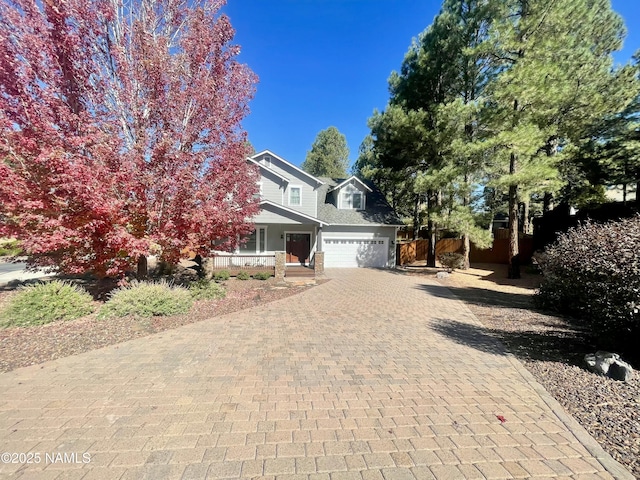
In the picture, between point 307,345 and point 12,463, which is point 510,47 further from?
point 12,463

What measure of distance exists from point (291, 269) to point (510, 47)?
14.1 m

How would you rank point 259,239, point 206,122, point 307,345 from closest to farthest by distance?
point 307,345 < point 206,122 < point 259,239

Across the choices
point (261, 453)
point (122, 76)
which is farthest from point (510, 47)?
point (261, 453)

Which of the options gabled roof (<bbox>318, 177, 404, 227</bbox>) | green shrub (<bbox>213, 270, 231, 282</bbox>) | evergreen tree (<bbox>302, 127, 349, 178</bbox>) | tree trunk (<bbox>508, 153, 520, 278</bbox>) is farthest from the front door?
evergreen tree (<bbox>302, 127, 349, 178</bbox>)

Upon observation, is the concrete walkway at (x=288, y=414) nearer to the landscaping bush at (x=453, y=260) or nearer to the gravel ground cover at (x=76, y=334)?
the gravel ground cover at (x=76, y=334)

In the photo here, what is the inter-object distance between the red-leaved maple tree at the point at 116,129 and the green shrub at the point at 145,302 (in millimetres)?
855

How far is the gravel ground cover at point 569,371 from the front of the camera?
2.83 meters

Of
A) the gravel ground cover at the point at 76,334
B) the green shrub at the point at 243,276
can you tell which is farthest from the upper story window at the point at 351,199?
the gravel ground cover at the point at 76,334

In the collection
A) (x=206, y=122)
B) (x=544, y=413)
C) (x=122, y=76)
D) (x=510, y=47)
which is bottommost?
(x=544, y=413)

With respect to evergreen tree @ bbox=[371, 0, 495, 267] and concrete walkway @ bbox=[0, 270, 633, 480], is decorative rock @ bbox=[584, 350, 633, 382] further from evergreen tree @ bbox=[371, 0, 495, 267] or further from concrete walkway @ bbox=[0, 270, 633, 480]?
evergreen tree @ bbox=[371, 0, 495, 267]

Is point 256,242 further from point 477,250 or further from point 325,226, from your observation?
point 477,250

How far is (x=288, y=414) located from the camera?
10.2ft

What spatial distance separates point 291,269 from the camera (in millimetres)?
14031

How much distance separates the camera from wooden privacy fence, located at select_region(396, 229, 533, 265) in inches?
752
